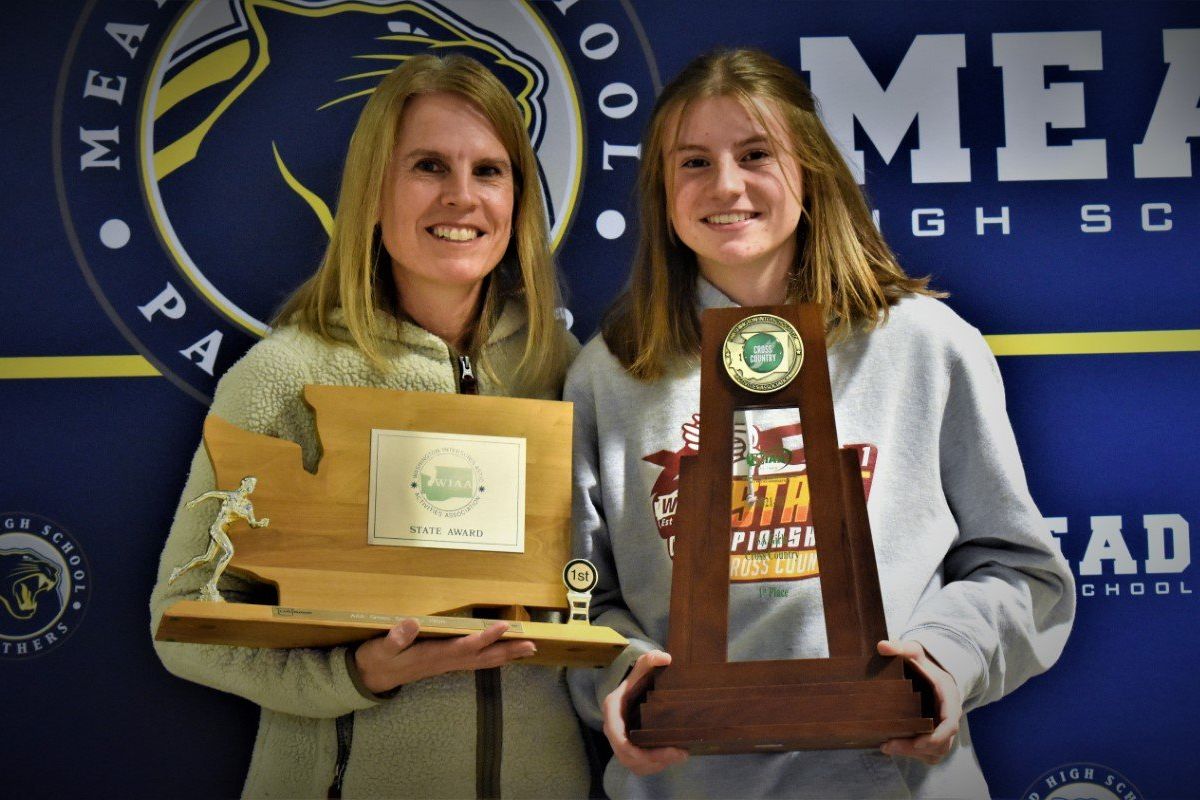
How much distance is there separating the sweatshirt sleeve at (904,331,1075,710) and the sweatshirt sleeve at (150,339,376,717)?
2.70 ft

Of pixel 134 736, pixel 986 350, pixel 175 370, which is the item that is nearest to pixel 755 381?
pixel 986 350

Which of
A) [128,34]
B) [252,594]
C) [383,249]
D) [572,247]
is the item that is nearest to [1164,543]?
[572,247]

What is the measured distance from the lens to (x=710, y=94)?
203 cm

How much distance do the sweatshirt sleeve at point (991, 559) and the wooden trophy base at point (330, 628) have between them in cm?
43

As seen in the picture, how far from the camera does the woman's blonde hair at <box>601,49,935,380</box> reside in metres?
2.01

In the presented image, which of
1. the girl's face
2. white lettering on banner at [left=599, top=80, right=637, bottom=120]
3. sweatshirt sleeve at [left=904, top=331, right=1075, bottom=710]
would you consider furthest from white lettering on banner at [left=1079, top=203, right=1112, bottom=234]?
white lettering on banner at [left=599, top=80, right=637, bottom=120]

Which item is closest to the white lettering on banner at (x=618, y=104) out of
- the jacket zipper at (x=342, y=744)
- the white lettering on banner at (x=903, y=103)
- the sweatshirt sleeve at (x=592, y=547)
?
the white lettering on banner at (x=903, y=103)

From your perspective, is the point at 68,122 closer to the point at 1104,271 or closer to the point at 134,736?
the point at 134,736

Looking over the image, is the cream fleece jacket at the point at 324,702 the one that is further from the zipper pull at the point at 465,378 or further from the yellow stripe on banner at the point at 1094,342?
the yellow stripe on banner at the point at 1094,342

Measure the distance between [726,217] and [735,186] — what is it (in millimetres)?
53

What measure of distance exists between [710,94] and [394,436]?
0.70 meters

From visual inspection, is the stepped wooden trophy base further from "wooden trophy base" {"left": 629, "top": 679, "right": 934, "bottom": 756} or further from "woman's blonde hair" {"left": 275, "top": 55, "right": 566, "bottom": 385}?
"woman's blonde hair" {"left": 275, "top": 55, "right": 566, "bottom": 385}

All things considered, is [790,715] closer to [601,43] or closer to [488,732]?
[488,732]

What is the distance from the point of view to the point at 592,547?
2.03 m
